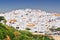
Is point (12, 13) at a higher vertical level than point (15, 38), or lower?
higher

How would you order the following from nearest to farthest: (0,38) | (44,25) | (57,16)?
(0,38), (44,25), (57,16)

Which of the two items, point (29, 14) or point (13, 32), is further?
point (29, 14)

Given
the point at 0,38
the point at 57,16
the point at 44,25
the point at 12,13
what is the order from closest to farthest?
the point at 0,38 → the point at 44,25 → the point at 12,13 → the point at 57,16

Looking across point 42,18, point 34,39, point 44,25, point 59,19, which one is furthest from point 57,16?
point 34,39

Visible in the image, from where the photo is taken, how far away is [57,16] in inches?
905

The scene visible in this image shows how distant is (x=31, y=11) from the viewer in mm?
22266

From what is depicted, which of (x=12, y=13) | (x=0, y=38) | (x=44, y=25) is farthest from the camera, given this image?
(x=12, y=13)

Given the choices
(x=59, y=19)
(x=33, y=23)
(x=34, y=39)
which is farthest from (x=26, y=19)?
(x=34, y=39)

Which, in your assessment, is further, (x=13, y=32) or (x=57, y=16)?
(x=57, y=16)

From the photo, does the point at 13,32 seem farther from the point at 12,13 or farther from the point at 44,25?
the point at 12,13

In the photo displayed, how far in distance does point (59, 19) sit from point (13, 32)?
16.8 meters

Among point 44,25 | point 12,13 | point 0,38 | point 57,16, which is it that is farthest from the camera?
point 57,16

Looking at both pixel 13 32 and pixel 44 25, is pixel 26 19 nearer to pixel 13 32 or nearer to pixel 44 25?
pixel 44 25

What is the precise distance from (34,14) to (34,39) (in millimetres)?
15700
